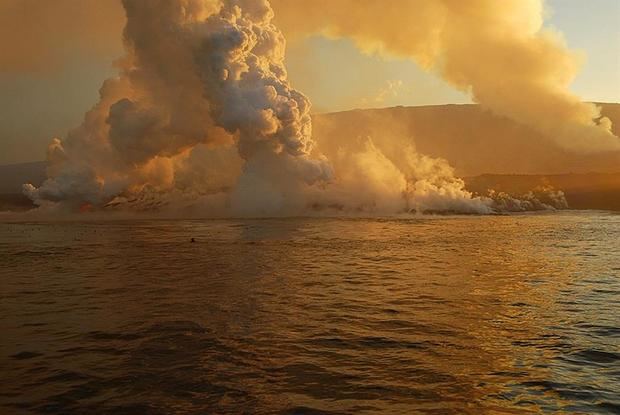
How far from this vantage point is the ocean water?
332 inches

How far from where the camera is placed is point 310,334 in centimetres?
1177

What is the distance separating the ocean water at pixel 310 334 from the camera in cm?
843

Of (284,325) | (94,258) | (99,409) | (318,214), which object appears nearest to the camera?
(99,409)

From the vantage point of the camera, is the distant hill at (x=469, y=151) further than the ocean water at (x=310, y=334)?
Yes

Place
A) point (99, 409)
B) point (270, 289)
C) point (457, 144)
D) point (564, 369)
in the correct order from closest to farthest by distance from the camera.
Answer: point (99, 409) < point (564, 369) < point (270, 289) < point (457, 144)

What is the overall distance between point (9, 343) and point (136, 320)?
2759mm

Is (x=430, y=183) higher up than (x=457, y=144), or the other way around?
(x=457, y=144)

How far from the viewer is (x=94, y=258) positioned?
25.1 m

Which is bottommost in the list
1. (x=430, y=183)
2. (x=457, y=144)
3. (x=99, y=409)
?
(x=99, y=409)

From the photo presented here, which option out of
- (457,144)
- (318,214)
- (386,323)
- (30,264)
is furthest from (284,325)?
(457,144)

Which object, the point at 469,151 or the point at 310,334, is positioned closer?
the point at 310,334

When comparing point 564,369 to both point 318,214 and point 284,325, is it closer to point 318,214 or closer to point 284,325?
point 284,325

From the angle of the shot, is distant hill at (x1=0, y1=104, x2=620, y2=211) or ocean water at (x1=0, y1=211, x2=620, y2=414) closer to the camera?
ocean water at (x1=0, y1=211, x2=620, y2=414)

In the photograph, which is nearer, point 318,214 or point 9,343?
point 9,343
